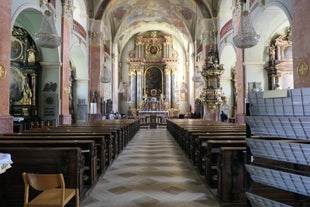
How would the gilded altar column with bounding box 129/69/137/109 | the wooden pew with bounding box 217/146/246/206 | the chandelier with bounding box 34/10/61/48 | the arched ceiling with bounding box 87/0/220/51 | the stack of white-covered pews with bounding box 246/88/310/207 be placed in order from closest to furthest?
the stack of white-covered pews with bounding box 246/88/310/207
the wooden pew with bounding box 217/146/246/206
the chandelier with bounding box 34/10/61/48
the arched ceiling with bounding box 87/0/220/51
the gilded altar column with bounding box 129/69/137/109

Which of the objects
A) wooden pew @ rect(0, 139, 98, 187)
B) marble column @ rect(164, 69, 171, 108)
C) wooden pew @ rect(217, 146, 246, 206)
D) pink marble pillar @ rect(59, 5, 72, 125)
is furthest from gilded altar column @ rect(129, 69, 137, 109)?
wooden pew @ rect(217, 146, 246, 206)

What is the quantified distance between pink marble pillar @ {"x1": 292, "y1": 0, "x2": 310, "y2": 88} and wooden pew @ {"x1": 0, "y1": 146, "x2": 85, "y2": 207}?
216 inches

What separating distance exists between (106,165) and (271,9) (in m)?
7.88

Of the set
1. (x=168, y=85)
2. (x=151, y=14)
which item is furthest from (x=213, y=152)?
(x=168, y=85)

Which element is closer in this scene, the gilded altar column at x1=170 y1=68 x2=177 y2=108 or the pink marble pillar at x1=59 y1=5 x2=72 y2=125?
the pink marble pillar at x1=59 y1=5 x2=72 y2=125

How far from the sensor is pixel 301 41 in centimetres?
638

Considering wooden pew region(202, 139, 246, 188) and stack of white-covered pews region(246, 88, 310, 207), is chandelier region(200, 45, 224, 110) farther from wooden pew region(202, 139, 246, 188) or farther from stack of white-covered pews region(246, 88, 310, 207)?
stack of white-covered pews region(246, 88, 310, 207)

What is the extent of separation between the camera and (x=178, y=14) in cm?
1981

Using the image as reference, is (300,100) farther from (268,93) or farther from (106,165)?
(106,165)

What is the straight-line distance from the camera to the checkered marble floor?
10.6ft

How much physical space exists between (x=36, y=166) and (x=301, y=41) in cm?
621

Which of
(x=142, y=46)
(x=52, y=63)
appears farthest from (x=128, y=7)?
(x=52, y=63)

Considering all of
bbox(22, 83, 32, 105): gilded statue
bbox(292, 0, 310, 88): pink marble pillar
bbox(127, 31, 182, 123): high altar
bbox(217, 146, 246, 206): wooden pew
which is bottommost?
bbox(217, 146, 246, 206): wooden pew

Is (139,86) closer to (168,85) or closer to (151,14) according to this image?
(168,85)
